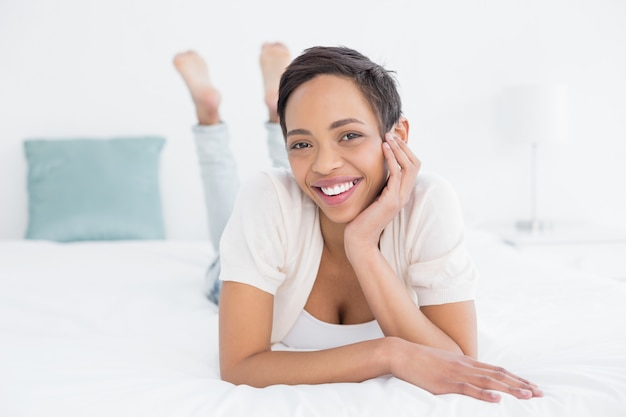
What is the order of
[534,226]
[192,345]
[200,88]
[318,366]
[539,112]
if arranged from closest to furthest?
[318,366], [192,345], [200,88], [539,112], [534,226]

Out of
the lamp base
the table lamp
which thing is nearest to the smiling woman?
the table lamp

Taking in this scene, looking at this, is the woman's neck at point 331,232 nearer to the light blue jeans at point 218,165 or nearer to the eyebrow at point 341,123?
the eyebrow at point 341,123

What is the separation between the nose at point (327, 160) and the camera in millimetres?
1208

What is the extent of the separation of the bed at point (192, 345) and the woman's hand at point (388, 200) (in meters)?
0.29

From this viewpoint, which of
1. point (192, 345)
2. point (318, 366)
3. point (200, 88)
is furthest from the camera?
point (200, 88)

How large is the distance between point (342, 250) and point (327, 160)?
303mm

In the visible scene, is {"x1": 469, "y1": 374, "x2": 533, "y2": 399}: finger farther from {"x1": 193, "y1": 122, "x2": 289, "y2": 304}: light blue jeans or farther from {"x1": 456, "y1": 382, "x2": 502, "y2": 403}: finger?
{"x1": 193, "y1": 122, "x2": 289, "y2": 304}: light blue jeans

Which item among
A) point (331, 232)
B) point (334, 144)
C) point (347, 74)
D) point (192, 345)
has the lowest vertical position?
point (192, 345)

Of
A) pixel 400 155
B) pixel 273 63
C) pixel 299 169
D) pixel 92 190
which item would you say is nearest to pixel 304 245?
→ pixel 299 169

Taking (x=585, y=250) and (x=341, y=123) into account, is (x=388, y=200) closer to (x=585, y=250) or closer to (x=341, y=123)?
(x=341, y=123)

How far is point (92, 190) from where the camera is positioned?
9.68ft

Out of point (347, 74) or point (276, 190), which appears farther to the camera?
point (276, 190)

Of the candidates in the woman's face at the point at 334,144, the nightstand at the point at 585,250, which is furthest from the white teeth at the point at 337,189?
the nightstand at the point at 585,250

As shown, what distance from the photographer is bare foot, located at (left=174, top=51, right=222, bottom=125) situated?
2.20m
